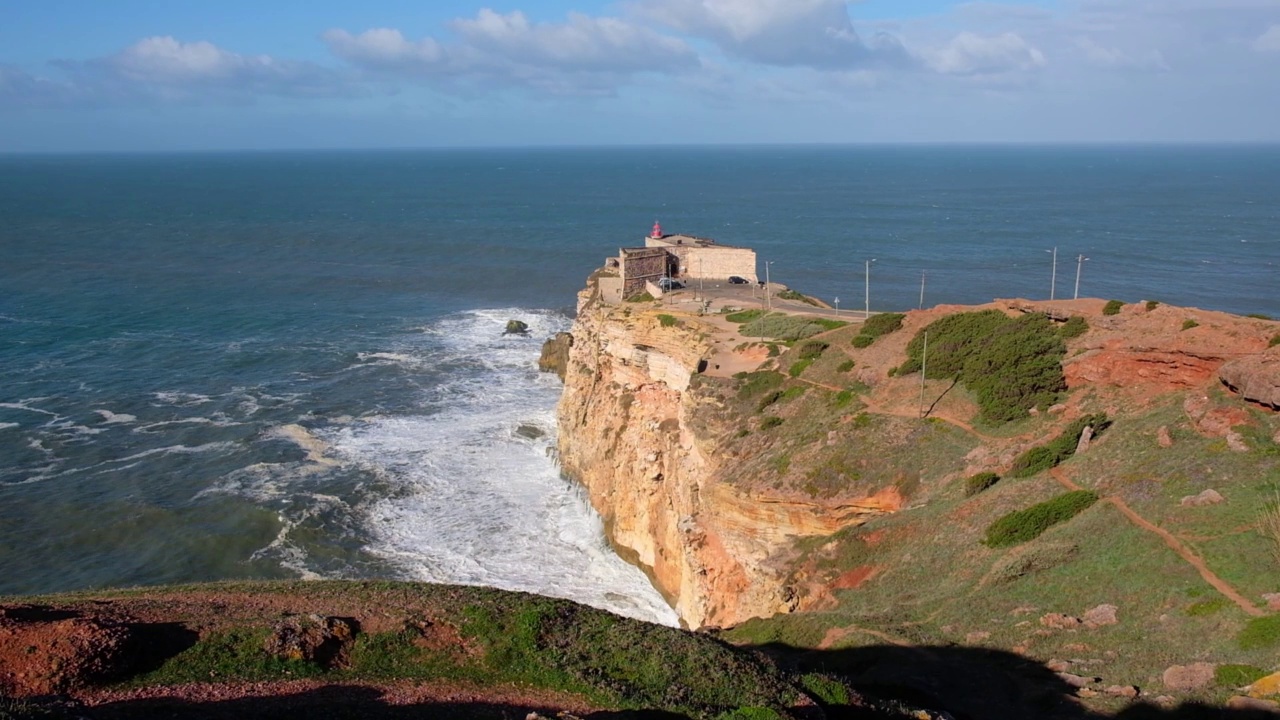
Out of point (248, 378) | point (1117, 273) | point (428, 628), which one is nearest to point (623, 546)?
point (428, 628)

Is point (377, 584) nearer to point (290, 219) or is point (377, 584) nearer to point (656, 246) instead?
point (656, 246)

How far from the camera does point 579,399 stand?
152ft

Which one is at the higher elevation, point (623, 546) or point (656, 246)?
point (656, 246)

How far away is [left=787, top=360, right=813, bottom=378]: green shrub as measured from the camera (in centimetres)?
3541

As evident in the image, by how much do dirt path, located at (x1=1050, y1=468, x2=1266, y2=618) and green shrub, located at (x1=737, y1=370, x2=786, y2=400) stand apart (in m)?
11.8

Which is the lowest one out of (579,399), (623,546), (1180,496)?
(623,546)

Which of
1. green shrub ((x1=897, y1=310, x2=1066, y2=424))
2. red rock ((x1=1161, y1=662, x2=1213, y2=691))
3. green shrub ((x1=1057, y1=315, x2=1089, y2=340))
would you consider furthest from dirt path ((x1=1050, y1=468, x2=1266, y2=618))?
green shrub ((x1=1057, y1=315, x2=1089, y2=340))

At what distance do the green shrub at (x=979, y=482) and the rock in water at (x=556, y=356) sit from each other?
38547mm

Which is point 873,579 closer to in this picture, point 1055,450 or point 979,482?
point 979,482

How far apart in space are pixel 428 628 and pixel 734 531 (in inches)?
493

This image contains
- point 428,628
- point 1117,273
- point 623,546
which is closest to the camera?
point 428,628

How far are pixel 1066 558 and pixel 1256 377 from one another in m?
7.39

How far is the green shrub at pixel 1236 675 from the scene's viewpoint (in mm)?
15867

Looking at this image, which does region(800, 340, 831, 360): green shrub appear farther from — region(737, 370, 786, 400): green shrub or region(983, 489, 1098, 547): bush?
region(983, 489, 1098, 547): bush
